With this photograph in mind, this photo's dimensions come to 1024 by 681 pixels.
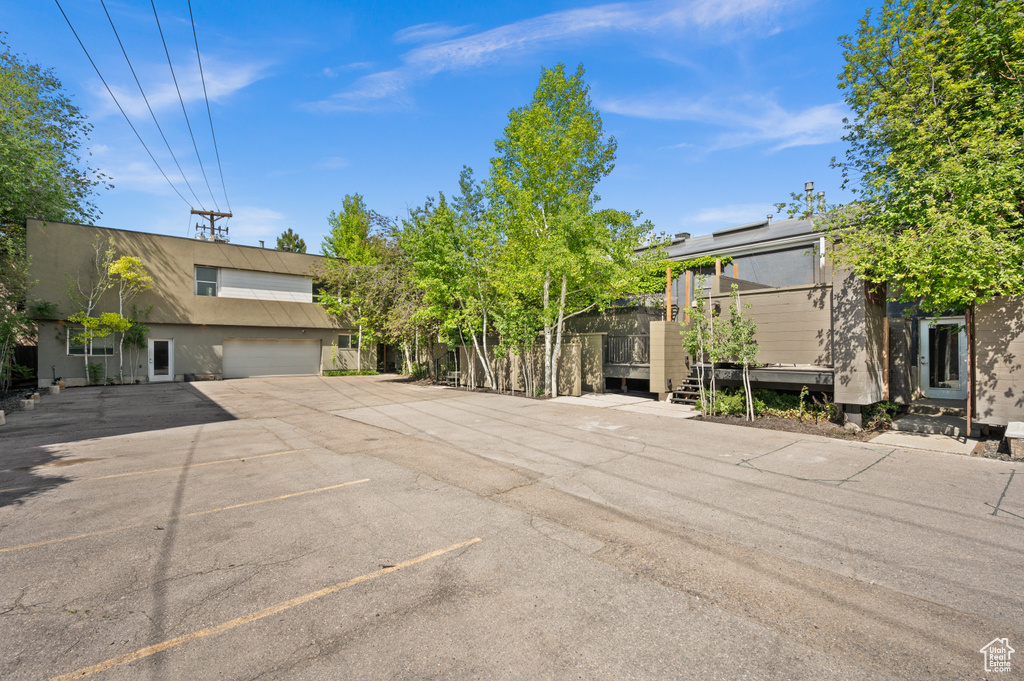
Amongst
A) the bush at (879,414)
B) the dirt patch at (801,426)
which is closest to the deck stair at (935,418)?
the bush at (879,414)

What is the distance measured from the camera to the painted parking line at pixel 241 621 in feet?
7.67

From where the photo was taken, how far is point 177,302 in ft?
67.7

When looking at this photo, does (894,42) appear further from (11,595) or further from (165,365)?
(165,365)

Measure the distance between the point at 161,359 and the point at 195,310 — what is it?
2628 millimetres

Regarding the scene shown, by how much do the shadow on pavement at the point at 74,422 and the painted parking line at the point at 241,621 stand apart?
4005mm

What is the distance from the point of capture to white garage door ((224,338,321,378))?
22594mm

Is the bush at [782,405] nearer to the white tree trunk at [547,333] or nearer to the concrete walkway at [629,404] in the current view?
the concrete walkway at [629,404]

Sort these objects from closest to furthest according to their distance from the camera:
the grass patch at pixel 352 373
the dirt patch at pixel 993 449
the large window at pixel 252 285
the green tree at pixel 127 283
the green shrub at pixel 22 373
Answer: the dirt patch at pixel 993 449
the green shrub at pixel 22 373
the green tree at pixel 127 283
the large window at pixel 252 285
the grass patch at pixel 352 373

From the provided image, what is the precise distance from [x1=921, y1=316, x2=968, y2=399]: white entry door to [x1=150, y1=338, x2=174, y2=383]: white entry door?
2809 centimetres

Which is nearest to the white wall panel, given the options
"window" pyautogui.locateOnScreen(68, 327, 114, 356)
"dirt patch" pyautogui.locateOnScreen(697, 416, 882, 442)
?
"window" pyautogui.locateOnScreen(68, 327, 114, 356)

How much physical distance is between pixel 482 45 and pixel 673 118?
5.51 m

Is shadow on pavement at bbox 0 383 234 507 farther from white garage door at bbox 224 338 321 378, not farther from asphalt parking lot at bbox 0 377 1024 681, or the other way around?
white garage door at bbox 224 338 321 378

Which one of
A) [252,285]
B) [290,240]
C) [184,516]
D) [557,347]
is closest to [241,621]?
[184,516]

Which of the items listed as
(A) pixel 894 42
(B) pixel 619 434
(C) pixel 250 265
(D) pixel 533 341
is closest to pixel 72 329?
(C) pixel 250 265
